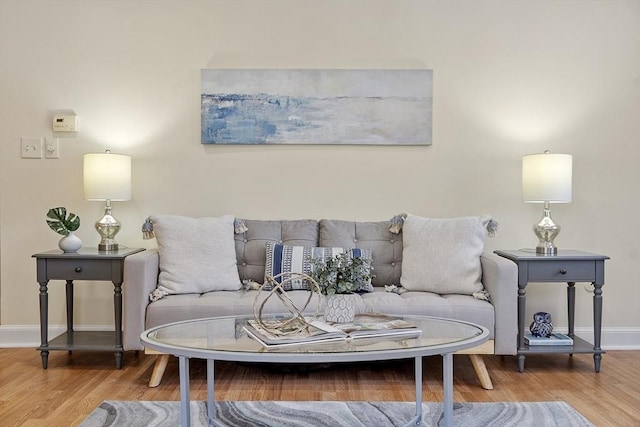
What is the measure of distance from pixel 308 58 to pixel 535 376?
2.35 metres

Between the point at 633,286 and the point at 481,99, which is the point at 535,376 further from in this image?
the point at 481,99

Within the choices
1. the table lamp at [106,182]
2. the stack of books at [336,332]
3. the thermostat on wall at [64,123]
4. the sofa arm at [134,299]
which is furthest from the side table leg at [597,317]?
the thermostat on wall at [64,123]

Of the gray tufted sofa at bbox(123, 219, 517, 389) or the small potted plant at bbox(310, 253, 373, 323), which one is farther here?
the gray tufted sofa at bbox(123, 219, 517, 389)

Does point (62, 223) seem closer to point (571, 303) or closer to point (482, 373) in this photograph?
point (482, 373)

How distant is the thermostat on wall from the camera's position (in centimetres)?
365

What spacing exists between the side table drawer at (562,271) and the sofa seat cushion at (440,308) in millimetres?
387

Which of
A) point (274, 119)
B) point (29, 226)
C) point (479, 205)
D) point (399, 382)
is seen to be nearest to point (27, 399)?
point (29, 226)

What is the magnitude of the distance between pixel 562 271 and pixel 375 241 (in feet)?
3.47

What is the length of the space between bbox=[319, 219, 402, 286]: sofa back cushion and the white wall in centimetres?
28

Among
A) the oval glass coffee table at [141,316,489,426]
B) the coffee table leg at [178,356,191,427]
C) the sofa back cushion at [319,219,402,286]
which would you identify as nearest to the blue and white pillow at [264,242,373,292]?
the sofa back cushion at [319,219,402,286]

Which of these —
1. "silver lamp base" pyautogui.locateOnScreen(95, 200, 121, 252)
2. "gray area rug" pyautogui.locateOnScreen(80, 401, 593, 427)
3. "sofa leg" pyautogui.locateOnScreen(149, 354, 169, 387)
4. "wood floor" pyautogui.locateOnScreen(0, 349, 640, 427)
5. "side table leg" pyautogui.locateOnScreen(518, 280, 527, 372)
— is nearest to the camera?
"gray area rug" pyautogui.locateOnScreen(80, 401, 593, 427)

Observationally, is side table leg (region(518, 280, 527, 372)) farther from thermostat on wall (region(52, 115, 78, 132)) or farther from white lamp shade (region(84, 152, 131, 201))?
thermostat on wall (region(52, 115, 78, 132))

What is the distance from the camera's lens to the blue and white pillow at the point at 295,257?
3193 mm

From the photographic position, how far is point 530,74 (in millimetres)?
3695
